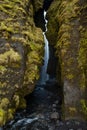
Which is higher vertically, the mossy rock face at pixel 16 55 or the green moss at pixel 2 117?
the mossy rock face at pixel 16 55

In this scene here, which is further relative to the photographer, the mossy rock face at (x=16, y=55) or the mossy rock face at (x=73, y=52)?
the mossy rock face at (x=73, y=52)

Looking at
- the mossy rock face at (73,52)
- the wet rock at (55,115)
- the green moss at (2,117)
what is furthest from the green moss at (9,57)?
the wet rock at (55,115)

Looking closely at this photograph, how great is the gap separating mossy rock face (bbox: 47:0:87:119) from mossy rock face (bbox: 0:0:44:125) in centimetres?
101

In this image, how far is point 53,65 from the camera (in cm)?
1459

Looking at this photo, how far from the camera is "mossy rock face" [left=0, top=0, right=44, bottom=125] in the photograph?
31.9 feet

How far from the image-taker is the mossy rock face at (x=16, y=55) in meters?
9.72

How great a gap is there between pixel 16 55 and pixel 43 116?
245 centimetres

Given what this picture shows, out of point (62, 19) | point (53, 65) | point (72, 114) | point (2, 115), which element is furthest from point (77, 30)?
point (2, 115)

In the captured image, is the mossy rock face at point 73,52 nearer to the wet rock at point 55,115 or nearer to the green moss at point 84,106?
the green moss at point 84,106

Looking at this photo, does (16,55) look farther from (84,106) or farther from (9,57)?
(84,106)

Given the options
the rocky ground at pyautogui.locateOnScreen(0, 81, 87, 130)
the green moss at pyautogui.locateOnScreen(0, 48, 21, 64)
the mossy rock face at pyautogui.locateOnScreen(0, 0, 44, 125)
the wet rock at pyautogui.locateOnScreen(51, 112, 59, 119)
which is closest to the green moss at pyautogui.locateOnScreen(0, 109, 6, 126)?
the mossy rock face at pyautogui.locateOnScreen(0, 0, 44, 125)

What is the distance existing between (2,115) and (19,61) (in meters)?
2.48

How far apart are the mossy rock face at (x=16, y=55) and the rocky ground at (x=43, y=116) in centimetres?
45

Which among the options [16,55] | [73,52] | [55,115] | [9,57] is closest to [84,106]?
[55,115]
